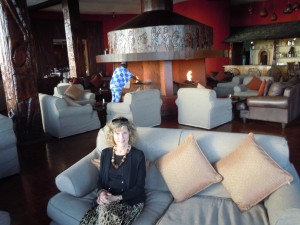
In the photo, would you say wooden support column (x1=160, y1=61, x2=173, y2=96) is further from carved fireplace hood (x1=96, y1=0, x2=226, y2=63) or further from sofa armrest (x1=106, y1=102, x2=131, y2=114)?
sofa armrest (x1=106, y1=102, x2=131, y2=114)

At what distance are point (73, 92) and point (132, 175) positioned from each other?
5.55 meters

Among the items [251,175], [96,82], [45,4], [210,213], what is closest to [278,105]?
[251,175]

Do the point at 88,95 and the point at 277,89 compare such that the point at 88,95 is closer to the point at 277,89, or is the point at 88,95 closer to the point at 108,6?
the point at 277,89

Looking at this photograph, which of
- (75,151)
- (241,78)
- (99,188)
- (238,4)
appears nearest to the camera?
(99,188)

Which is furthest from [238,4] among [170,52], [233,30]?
[170,52]

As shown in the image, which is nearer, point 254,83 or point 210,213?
point 210,213

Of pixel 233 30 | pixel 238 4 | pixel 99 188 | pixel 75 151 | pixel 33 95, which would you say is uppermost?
pixel 238 4

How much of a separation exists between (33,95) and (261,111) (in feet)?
14.6

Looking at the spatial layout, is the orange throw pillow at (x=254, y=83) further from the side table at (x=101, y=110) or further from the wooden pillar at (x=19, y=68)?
the wooden pillar at (x=19, y=68)

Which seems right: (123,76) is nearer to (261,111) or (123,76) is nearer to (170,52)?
(170,52)

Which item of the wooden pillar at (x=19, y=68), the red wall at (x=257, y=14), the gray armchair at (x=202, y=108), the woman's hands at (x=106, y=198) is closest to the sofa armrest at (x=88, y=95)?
the wooden pillar at (x=19, y=68)

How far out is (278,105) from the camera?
5.55m

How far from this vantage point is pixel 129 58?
724 cm

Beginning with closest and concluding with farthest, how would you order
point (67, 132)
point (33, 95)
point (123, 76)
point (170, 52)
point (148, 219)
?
point (148, 219), point (33, 95), point (67, 132), point (123, 76), point (170, 52)
